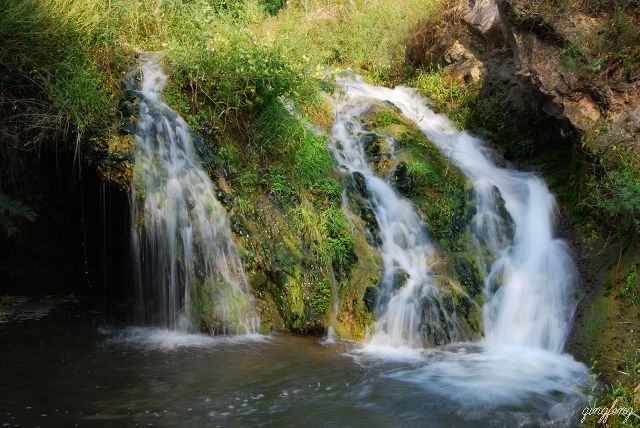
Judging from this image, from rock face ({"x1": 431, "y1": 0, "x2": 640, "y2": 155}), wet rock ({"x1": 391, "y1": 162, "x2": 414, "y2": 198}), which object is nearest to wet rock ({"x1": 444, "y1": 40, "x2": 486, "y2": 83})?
rock face ({"x1": 431, "y1": 0, "x2": 640, "y2": 155})

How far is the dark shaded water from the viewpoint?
397cm

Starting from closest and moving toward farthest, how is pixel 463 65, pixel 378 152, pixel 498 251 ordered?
pixel 498 251, pixel 378 152, pixel 463 65

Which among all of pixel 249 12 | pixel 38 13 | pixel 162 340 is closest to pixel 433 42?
pixel 249 12

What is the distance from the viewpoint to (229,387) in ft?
14.4

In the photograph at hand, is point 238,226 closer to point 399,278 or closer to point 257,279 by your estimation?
point 257,279

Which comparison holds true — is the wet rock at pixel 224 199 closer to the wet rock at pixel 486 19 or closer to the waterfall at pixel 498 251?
the waterfall at pixel 498 251

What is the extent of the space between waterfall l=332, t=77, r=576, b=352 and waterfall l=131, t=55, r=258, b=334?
59.2 inches

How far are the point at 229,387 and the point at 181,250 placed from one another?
173cm

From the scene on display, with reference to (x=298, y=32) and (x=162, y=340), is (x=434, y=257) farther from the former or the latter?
(x=298, y=32)

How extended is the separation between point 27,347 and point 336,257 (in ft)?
9.80

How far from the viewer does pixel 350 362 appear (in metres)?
5.04

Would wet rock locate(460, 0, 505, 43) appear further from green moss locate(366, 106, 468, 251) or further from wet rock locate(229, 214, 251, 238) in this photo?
wet rock locate(229, 214, 251, 238)

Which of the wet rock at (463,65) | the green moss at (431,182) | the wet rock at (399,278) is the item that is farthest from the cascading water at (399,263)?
the wet rock at (463,65)

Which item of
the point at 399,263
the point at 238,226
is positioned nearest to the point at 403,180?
the point at 399,263
